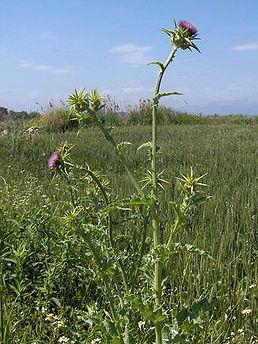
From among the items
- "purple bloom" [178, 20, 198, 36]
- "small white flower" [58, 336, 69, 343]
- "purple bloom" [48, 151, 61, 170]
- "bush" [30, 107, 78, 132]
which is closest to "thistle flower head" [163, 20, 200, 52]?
"purple bloom" [178, 20, 198, 36]

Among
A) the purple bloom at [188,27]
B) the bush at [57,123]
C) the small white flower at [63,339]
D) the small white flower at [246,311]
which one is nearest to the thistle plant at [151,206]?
the purple bloom at [188,27]

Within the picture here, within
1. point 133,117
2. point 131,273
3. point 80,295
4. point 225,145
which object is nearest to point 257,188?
point 80,295

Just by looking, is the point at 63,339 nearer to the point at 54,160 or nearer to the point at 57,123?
the point at 54,160

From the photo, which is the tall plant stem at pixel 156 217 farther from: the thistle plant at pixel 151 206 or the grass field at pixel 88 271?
the grass field at pixel 88 271

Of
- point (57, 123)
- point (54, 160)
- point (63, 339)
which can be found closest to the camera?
point (54, 160)

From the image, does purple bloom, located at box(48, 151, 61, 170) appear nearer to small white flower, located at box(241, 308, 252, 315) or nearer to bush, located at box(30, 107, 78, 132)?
small white flower, located at box(241, 308, 252, 315)

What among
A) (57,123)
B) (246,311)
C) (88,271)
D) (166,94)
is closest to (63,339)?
(88,271)

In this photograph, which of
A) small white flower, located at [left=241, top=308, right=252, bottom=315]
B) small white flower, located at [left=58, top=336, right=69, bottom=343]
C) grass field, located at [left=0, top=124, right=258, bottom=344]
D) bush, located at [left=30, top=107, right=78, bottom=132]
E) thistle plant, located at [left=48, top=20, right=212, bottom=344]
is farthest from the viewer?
bush, located at [left=30, top=107, right=78, bottom=132]

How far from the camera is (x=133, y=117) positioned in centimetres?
1738

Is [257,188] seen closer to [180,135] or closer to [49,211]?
[49,211]

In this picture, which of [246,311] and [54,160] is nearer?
[54,160]

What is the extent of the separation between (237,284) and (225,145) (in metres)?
6.67

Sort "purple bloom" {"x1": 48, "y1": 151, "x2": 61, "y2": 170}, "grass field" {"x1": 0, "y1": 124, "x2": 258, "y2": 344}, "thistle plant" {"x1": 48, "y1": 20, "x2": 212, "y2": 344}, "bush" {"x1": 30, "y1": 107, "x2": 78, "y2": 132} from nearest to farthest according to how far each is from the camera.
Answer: "thistle plant" {"x1": 48, "y1": 20, "x2": 212, "y2": 344}, "purple bloom" {"x1": 48, "y1": 151, "x2": 61, "y2": 170}, "grass field" {"x1": 0, "y1": 124, "x2": 258, "y2": 344}, "bush" {"x1": 30, "y1": 107, "x2": 78, "y2": 132}

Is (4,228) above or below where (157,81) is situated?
below
